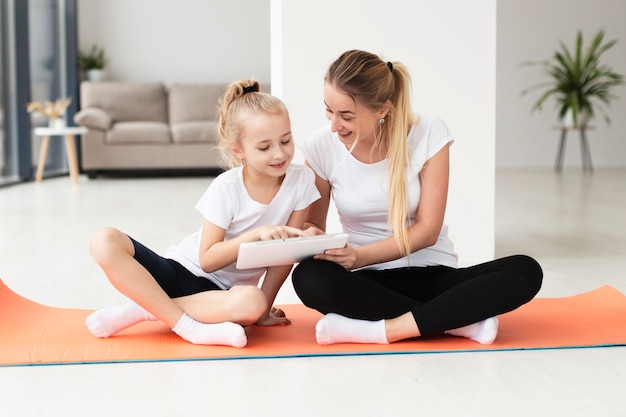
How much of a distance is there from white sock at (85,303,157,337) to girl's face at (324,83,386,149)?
0.66 metres

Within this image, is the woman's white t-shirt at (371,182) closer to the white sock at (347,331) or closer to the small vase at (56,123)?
the white sock at (347,331)

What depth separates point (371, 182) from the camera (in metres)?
2.21

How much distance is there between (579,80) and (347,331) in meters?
7.29

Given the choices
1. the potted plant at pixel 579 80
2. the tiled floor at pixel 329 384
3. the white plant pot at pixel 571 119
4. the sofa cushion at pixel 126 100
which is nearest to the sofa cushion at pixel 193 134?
the sofa cushion at pixel 126 100

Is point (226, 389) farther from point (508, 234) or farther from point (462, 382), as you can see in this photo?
point (508, 234)

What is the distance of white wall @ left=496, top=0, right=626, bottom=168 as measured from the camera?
9.04 meters

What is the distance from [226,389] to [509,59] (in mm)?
7949

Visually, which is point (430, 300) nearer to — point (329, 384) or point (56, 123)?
point (329, 384)

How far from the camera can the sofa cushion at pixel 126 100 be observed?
27.3 ft

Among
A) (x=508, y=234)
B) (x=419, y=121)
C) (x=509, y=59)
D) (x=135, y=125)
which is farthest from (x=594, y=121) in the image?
(x=419, y=121)

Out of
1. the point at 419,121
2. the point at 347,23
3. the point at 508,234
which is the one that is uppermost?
the point at 347,23

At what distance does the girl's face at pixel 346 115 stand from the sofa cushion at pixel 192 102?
6.41 meters

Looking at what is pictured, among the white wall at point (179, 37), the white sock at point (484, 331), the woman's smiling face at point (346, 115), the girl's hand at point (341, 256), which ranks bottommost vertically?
the white sock at point (484, 331)

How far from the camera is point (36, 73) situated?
765 cm
